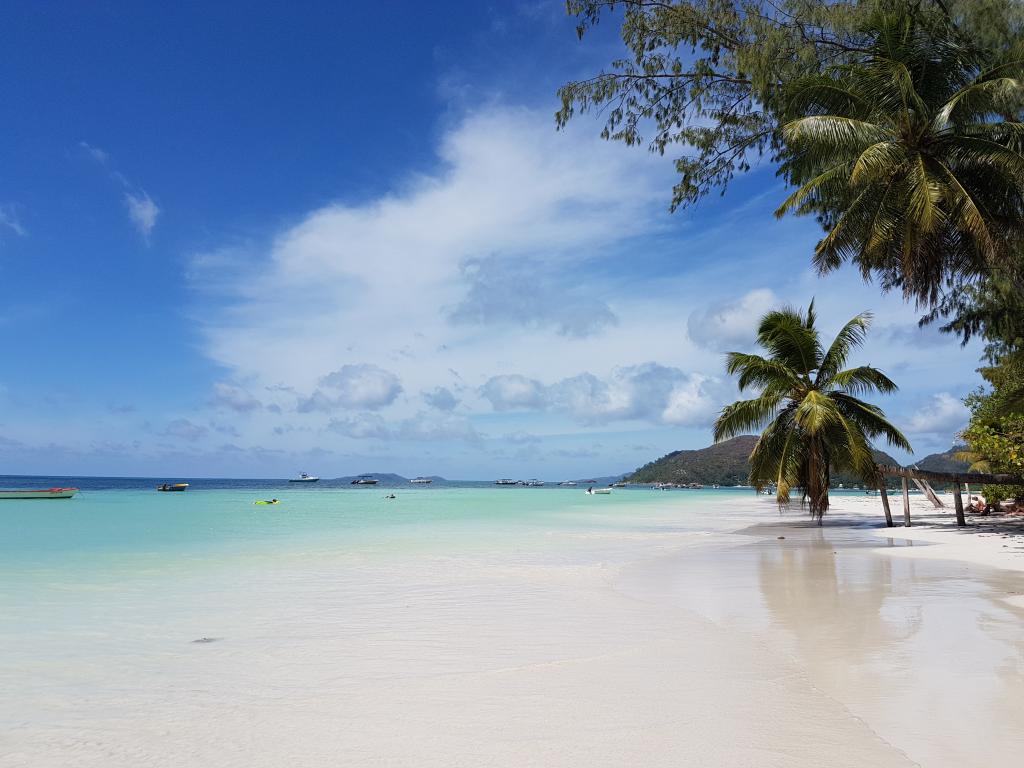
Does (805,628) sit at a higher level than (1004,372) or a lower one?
lower

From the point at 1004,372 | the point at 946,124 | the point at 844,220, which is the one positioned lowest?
the point at 1004,372

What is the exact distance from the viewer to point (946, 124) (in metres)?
12.3

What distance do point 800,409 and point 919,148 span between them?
8754 millimetres

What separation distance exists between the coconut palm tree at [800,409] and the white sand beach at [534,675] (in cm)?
1076

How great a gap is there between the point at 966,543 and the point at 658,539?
6.65 metres

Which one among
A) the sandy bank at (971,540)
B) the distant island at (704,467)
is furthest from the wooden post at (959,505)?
the distant island at (704,467)

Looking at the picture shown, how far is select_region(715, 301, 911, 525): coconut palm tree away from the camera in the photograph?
19.8 meters

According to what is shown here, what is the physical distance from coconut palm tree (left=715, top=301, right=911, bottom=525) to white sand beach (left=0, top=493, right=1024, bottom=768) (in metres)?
10.8

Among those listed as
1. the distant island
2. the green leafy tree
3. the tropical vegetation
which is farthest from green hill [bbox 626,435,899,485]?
the tropical vegetation

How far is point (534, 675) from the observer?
491cm

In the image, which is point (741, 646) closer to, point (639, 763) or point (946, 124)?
point (639, 763)

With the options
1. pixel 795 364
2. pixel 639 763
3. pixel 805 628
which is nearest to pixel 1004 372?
pixel 795 364

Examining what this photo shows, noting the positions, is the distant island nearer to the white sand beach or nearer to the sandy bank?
the sandy bank

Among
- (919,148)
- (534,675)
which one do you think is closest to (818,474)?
(919,148)
